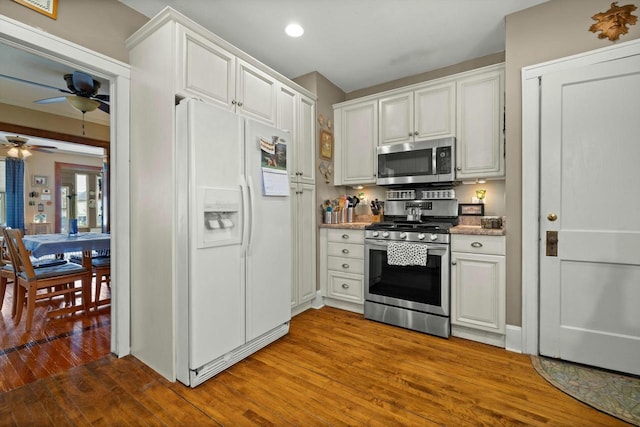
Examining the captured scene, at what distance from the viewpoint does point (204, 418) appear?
149cm

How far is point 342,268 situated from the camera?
10.2ft

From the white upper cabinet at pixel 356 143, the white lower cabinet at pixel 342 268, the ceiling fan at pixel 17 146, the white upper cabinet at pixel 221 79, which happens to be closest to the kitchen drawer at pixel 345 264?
the white lower cabinet at pixel 342 268

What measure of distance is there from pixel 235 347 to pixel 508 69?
3006 mm

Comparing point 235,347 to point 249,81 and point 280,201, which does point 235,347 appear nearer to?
point 280,201

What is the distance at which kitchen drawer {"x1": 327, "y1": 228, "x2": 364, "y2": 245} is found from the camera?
2.99 m

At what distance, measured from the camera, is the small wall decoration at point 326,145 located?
10.8 feet

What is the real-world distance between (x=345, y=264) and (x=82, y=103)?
3434 millimetres

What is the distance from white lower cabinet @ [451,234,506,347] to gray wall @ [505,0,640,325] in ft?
0.23

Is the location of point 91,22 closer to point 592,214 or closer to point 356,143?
point 356,143

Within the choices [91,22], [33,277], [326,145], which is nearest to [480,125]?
[326,145]

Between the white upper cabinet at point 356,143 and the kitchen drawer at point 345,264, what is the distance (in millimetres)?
937

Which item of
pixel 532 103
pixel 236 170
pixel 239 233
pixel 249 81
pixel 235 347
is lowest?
pixel 235 347

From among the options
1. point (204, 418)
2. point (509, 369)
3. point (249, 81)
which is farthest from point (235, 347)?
point (249, 81)

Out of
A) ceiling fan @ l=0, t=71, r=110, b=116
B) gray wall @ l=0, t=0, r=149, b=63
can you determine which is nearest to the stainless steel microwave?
gray wall @ l=0, t=0, r=149, b=63
